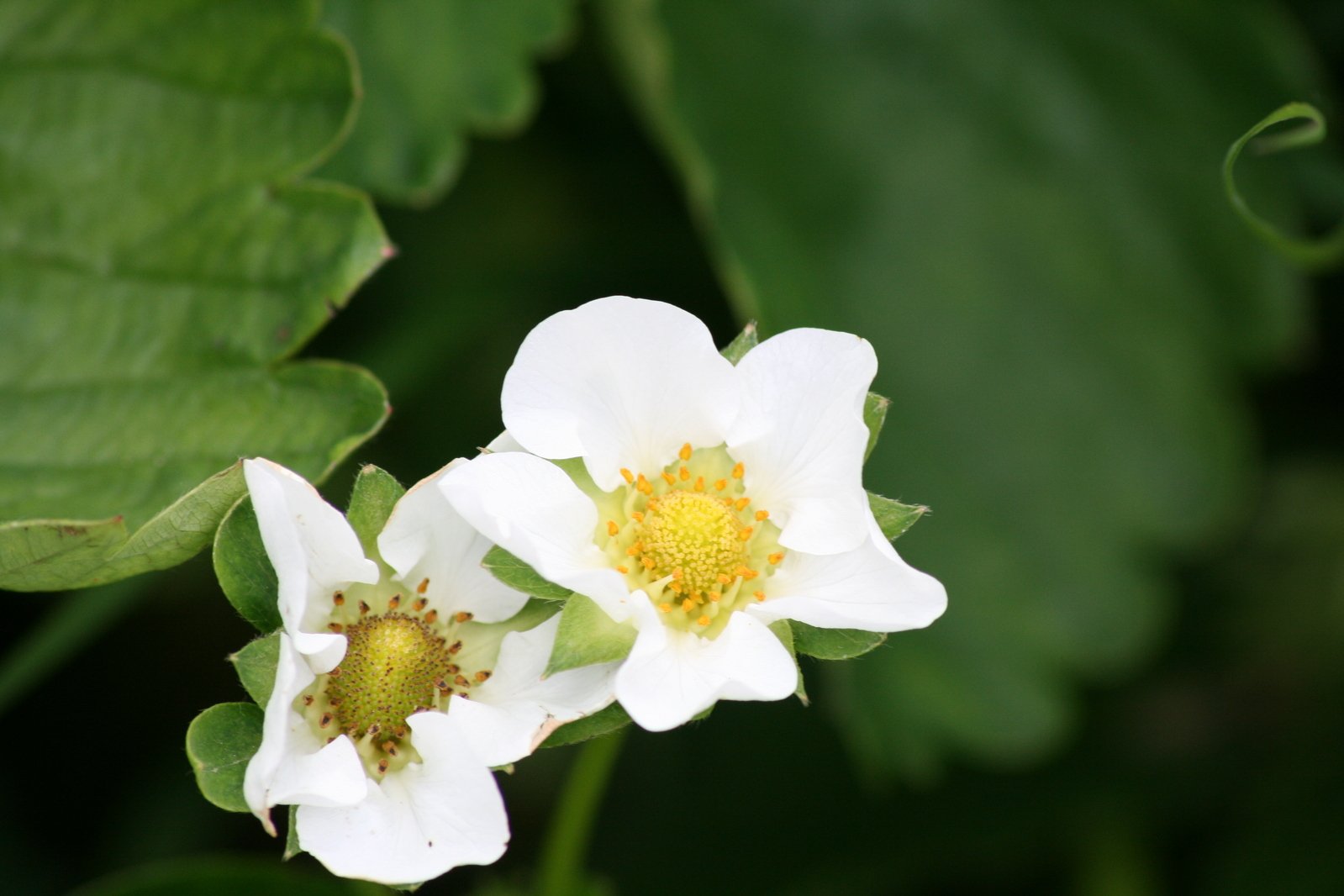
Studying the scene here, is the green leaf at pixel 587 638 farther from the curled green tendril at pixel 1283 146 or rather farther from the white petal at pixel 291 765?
the curled green tendril at pixel 1283 146

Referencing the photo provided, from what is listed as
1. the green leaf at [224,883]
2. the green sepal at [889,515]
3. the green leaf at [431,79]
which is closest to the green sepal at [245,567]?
the green sepal at [889,515]

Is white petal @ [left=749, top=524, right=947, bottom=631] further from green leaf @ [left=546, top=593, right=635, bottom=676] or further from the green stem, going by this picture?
the green stem

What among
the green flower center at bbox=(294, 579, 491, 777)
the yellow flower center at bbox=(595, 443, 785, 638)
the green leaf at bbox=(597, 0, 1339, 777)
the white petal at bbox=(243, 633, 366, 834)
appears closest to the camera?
the white petal at bbox=(243, 633, 366, 834)

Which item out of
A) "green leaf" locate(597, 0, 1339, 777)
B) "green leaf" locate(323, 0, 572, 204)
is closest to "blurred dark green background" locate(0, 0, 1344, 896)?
"green leaf" locate(597, 0, 1339, 777)

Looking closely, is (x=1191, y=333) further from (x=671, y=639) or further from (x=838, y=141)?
(x=671, y=639)

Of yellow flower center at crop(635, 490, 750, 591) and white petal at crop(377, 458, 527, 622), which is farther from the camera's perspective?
yellow flower center at crop(635, 490, 750, 591)

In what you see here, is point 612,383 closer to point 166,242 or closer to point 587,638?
point 587,638
